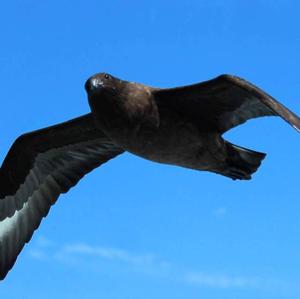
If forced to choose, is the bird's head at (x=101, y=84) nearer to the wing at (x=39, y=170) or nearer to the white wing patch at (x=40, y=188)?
the wing at (x=39, y=170)

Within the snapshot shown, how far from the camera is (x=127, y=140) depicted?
755 cm

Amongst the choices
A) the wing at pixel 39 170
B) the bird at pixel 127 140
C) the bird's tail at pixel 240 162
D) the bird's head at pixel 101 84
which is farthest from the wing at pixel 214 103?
the wing at pixel 39 170

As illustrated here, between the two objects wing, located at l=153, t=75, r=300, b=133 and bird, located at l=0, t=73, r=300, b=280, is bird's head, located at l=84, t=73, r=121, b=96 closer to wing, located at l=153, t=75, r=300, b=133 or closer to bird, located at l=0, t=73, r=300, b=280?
bird, located at l=0, t=73, r=300, b=280

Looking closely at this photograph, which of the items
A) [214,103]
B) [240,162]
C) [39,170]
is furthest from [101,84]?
[39,170]

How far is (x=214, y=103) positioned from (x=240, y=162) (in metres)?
0.89

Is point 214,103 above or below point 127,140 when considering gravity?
above

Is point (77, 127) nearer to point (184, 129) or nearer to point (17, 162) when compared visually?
point (17, 162)

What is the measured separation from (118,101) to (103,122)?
9.6 inches

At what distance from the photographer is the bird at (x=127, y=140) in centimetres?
745

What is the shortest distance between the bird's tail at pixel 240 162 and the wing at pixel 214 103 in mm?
314

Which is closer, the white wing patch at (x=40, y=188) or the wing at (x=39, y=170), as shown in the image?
the wing at (x=39, y=170)

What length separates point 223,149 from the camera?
8266mm

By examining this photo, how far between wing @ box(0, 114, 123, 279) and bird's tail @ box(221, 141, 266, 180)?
1664mm

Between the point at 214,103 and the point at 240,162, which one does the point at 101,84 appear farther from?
the point at 240,162
